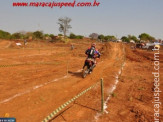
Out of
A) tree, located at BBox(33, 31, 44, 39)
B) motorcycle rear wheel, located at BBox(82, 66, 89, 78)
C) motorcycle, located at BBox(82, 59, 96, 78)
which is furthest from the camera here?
tree, located at BBox(33, 31, 44, 39)

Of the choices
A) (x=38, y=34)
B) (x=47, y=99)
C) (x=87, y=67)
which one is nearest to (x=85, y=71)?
(x=87, y=67)

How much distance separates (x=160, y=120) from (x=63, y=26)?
71.3 meters

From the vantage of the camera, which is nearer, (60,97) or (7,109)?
(7,109)

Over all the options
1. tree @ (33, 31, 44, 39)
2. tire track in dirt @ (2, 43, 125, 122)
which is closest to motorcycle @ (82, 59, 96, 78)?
tire track in dirt @ (2, 43, 125, 122)

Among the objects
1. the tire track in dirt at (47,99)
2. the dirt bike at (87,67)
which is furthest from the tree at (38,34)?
the tire track in dirt at (47,99)

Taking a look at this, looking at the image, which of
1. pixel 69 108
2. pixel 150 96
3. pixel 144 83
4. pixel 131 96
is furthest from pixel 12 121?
pixel 144 83

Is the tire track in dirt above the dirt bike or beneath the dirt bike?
beneath

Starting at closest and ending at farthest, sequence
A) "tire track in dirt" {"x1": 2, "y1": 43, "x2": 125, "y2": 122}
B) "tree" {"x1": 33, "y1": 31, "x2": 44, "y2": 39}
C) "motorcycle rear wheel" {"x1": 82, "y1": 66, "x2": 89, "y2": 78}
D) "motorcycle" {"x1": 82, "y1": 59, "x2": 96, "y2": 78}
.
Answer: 1. "tire track in dirt" {"x1": 2, "y1": 43, "x2": 125, "y2": 122}
2. "motorcycle" {"x1": 82, "y1": 59, "x2": 96, "y2": 78}
3. "motorcycle rear wheel" {"x1": 82, "y1": 66, "x2": 89, "y2": 78}
4. "tree" {"x1": 33, "y1": 31, "x2": 44, "y2": 39}

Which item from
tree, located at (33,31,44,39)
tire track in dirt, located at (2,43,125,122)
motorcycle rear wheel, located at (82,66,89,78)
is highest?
tree, located at (33,31,44,39)

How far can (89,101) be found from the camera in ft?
24.4

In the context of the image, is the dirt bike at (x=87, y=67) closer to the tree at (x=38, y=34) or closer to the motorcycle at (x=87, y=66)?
the motorcycle at (x=87, y=66)

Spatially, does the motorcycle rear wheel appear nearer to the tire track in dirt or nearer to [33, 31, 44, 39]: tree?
the tire track in dirt

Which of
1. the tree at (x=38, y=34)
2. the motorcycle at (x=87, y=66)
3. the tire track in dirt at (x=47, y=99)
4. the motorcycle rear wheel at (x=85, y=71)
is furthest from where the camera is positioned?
the tree at (x=38, y=34)

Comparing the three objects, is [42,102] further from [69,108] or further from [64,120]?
[64,120]
